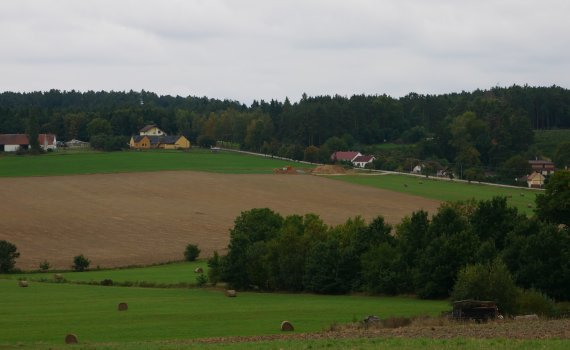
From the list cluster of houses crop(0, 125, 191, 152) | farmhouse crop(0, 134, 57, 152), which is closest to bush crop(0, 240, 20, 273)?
farmhouse crop(0, 134, 57, 152)

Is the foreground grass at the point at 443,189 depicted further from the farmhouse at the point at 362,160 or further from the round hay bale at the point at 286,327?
the round hay bale at the point at 286,327

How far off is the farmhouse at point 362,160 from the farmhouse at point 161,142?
4011cm

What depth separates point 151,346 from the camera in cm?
3000

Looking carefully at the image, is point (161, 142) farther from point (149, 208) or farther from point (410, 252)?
point (410, 252)

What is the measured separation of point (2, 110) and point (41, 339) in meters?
173

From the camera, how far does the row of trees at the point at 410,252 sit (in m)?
50.8

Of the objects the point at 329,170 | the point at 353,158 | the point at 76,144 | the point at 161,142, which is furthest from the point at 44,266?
the point at 76,144

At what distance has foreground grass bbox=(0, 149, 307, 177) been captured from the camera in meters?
139

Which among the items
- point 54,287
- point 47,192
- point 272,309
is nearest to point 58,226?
point 47,192

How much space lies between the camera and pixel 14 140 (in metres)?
174

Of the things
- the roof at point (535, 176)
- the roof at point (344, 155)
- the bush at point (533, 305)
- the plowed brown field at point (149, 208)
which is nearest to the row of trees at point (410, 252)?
the bush at point (533, 305)

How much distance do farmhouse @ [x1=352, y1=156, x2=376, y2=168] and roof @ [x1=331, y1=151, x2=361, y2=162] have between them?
1.84 metres

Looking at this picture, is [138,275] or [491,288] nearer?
[491,288]

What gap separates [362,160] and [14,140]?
6226cm
